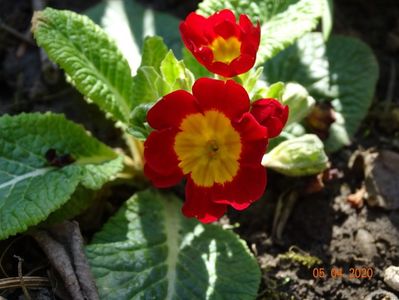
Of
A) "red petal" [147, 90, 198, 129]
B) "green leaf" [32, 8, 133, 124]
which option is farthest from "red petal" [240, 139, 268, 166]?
"green leaf" [32, 8, 133, 124]

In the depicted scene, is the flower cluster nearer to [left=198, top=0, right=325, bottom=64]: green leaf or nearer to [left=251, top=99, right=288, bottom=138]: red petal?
[left=251, top=99, right=288, bottom=138]: red petal

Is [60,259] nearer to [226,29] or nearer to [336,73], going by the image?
[226,29]

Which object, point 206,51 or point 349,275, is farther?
point 349,275

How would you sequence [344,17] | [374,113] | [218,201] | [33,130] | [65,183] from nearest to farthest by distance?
1. [218,201]
2. [65,183]
3. [33,130]
4. [374,113]
5. [344,17]

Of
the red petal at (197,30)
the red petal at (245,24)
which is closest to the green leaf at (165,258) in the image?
the red petal at (197,30)

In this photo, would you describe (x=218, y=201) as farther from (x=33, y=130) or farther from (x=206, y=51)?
(x=33, y=130)

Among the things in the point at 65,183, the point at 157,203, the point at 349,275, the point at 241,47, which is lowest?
the point at 349,275

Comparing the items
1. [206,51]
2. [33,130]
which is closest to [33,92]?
[33,130]
